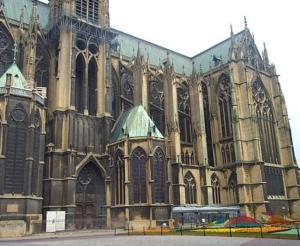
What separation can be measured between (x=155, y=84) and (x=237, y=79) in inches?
522

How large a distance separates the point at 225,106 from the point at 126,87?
17.9 m

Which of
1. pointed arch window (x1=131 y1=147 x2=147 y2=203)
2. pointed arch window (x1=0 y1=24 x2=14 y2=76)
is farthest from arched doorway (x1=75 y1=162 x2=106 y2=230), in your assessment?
pointed arch window (x1=0 y1=24 x2=14 y2=76)

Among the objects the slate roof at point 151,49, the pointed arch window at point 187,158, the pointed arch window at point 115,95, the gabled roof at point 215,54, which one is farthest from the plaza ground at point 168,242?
the gabled roof at point 215,54

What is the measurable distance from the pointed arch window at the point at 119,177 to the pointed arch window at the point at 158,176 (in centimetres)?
337

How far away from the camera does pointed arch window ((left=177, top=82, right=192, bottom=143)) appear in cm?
5753

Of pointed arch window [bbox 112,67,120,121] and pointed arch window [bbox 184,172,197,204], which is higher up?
pointed arch window [bbox 112,67,120,121]

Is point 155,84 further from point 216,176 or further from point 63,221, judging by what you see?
point 63,221

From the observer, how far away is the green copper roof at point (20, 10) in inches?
1853

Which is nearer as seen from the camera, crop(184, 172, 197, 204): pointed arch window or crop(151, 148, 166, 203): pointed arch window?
crop(151, 148, 166, 203): pointed arch window

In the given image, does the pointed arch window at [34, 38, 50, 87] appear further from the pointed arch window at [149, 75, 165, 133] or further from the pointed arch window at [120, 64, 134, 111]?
the pointed arch window at [149, 75, 165, 133]

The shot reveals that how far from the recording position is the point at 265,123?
6044 centimetres

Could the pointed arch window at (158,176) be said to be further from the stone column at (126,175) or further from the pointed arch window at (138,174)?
the stone column at (126,175)

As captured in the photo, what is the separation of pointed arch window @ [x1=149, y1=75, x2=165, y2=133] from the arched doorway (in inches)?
574

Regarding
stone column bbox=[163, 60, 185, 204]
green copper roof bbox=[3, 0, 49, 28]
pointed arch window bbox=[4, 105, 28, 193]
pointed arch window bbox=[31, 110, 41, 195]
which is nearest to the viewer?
pointed arch window bbox=[4, 105, 28, 193]
